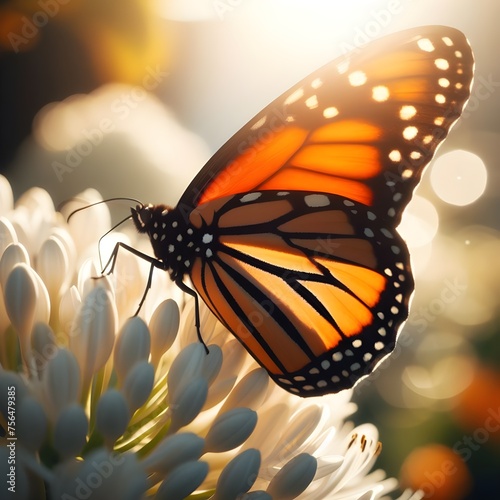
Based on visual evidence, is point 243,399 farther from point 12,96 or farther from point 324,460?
point 12,96

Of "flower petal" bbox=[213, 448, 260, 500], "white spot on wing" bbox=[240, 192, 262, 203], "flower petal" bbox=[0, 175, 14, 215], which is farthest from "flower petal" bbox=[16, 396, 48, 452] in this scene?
"white spot on wing" bbox=[240, 192, 262, 203]

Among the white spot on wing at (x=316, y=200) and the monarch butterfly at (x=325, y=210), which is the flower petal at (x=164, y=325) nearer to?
the monarch butterfly at (x=325, y=210)

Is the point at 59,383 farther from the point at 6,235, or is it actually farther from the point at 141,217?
the point at 141,217

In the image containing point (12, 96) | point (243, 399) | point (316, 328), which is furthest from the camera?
point (12, 96)

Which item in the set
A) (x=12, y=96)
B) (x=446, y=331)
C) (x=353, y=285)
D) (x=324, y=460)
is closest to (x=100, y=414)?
(x=324, y=460)

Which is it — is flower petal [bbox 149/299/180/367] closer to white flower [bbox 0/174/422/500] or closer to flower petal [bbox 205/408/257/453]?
white flower [bbox 0/174/422/500]
